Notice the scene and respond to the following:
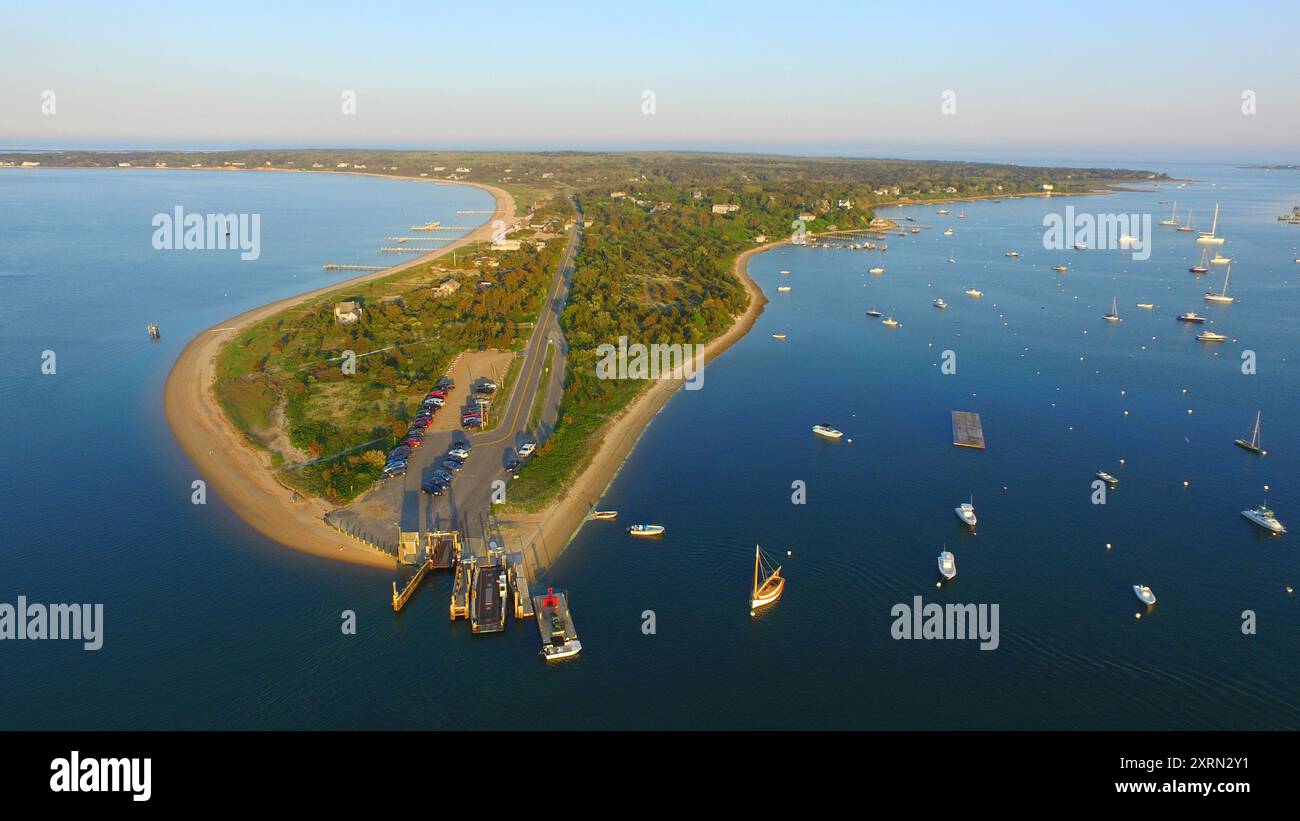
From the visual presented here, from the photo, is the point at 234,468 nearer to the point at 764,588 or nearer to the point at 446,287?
the point at 764,588

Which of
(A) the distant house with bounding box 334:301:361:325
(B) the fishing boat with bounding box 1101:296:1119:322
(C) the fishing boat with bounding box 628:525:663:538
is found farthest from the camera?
(B) the fishing boat with bounding box 1101:296:1119:322

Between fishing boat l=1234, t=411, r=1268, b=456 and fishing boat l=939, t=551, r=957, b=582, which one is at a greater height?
fishing boat l=1234, t=411, r=1268, b=456

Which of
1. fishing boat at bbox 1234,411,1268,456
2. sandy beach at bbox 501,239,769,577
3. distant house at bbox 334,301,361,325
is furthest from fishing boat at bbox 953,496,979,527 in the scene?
distant house at bbox 334,301,361,325

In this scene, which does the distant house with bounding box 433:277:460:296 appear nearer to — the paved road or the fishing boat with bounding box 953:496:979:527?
the paved road

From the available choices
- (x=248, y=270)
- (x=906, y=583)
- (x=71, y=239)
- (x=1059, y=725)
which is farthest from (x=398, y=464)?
(x=71, y=239)

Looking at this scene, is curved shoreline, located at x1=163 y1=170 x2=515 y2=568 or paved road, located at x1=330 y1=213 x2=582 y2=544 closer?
curved shoreline, located at x1=163 y1=170 x2=515 y2=568

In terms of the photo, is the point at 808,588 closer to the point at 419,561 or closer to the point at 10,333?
the point at 419,561
